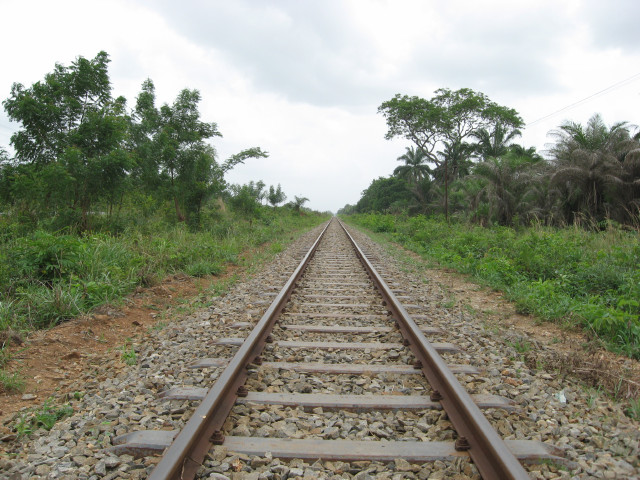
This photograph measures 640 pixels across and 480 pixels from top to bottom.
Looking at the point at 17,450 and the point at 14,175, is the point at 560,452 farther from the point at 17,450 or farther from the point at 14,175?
the point at 14,175

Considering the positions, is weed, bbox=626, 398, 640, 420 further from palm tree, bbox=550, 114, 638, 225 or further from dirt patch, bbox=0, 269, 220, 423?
palm tree, bbox=550, 114, 638, 225

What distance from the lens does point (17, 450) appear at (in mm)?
2113

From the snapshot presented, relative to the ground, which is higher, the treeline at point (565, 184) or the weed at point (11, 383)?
the treeline at point (565, 184)

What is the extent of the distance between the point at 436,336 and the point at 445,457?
2.02m

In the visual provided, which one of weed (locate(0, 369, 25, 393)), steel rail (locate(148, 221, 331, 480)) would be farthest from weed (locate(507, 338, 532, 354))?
weed (locate(0, 369, 25, 393))

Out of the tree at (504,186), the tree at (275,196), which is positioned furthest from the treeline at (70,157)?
the tree at (275,196)

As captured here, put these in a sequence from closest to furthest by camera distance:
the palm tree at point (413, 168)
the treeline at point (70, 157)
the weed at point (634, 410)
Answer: the weed at point (634, 410)
the treeline at point (70, 157)
the palm tree at point (413, 168)

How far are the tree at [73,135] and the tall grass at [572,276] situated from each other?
8853 millimetres

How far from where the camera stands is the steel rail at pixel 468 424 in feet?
5.87

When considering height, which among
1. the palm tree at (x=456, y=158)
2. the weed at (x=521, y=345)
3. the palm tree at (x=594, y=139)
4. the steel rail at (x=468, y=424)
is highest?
the palm tree at (x=456, y=158)

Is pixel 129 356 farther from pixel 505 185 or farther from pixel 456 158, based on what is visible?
pixel 456 158

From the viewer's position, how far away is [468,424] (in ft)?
7.14

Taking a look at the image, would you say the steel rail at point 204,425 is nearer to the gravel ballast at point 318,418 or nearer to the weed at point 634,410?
the gravel ballast at point 318,418

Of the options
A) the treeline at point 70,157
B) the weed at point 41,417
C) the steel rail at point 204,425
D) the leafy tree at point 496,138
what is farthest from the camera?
the leafy tree at point 496,138
